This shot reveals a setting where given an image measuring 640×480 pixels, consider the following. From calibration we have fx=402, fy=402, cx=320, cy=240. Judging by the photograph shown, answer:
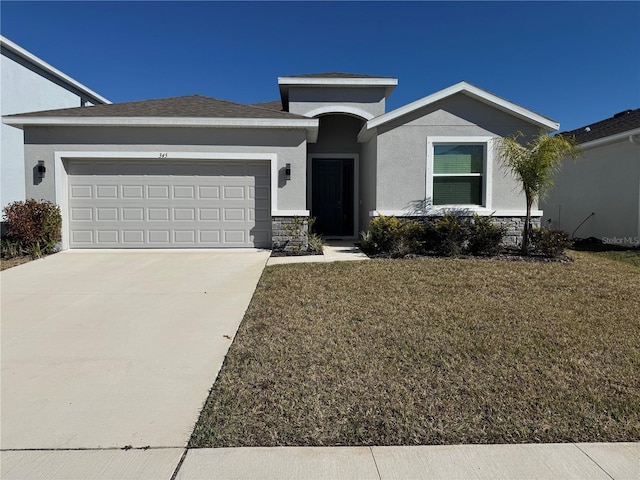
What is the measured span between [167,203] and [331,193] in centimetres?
563

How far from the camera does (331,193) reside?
14070 millimetres

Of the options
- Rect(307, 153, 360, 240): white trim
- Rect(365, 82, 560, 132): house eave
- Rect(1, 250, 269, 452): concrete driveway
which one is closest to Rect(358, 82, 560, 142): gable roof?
Rect(365, 82, 560, 132): house eave

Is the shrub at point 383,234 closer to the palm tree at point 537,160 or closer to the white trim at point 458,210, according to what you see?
the white trim at point 458,210

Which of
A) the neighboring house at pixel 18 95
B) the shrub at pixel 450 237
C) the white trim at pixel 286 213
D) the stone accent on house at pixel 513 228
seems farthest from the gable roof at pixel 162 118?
the stone accent on house at pixel 513 228

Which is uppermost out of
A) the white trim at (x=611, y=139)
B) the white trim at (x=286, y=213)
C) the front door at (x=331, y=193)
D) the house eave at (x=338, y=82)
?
the house eave at (x=338, y=82)

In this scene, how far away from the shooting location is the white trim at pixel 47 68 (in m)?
13.2

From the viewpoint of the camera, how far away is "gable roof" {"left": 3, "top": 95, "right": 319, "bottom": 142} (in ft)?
32.9

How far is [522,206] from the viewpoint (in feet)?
35.8

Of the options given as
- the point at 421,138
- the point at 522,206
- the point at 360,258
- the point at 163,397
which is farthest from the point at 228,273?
the point at 522,206

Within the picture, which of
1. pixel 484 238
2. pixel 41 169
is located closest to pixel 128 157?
pixel 41 169

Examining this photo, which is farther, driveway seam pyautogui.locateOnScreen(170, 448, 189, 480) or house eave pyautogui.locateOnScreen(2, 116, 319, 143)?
house eave pyautogui.locateOnScreen(2, 116, 319, 143)

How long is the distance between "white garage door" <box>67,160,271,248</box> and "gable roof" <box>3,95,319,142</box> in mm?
999

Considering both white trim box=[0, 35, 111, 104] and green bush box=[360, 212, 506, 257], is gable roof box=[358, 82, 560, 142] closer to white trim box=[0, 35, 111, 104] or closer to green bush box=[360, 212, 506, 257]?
green bush box=[360, 212, 506, 257]

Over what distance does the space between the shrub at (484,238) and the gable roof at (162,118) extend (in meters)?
4.80
